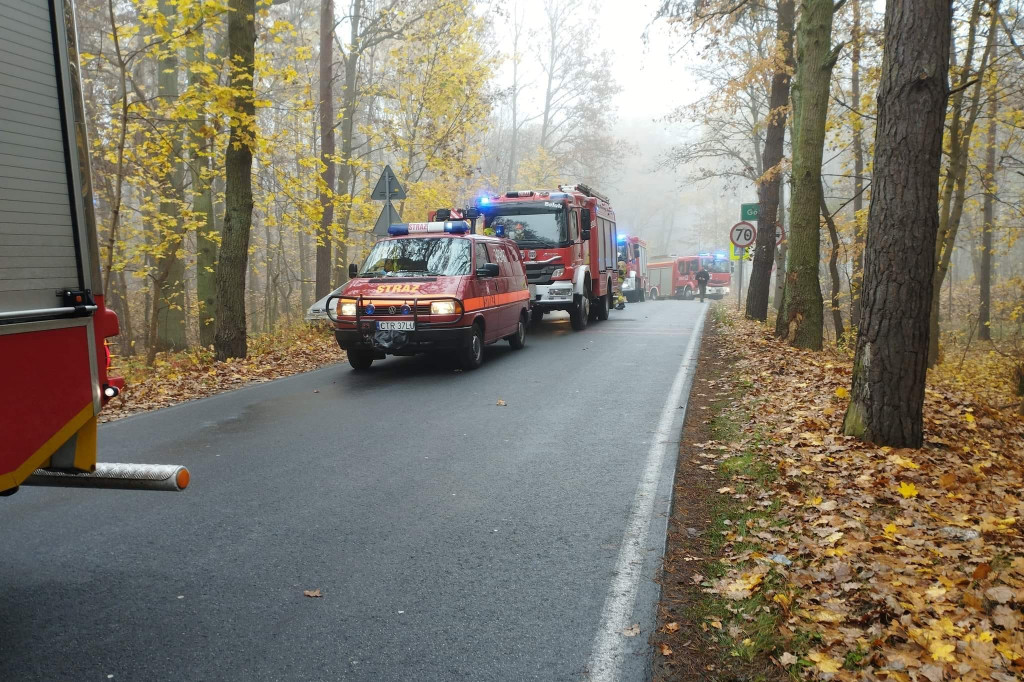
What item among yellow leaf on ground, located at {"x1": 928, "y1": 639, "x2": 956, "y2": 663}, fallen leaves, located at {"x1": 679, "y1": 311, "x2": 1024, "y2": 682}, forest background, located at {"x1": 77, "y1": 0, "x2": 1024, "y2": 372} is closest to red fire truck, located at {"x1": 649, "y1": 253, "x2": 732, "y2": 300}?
forest background, located at {"x1": 77, "y1": 0, "x2": 1024, "y2": 372}

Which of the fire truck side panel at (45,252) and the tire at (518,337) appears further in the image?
the tire at (518,337)

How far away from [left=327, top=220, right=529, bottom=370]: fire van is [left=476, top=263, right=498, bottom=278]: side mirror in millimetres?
11

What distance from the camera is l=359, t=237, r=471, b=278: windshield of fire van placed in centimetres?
1121

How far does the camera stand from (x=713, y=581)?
4.04 meters

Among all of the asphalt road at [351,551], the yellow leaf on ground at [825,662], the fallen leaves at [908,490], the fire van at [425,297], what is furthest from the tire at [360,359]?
the yellow leaf on ground at [825,662]

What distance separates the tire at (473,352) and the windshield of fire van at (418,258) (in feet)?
3.24

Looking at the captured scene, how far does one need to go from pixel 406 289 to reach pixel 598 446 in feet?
15.8

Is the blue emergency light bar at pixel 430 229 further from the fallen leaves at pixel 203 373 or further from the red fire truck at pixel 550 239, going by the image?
the red fire truck at pixel 550 239

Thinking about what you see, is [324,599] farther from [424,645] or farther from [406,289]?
[406,289]

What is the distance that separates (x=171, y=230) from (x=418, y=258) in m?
7.58

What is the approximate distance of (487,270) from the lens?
11219 millimetres

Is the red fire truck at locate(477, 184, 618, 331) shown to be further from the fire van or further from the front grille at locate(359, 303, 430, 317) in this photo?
the front grille at locate(359, 303, 430, 317)

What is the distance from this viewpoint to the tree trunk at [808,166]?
37.2ft

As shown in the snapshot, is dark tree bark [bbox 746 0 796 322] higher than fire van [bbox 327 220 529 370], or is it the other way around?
dark tree bark [bbox 746 0 796 322]
